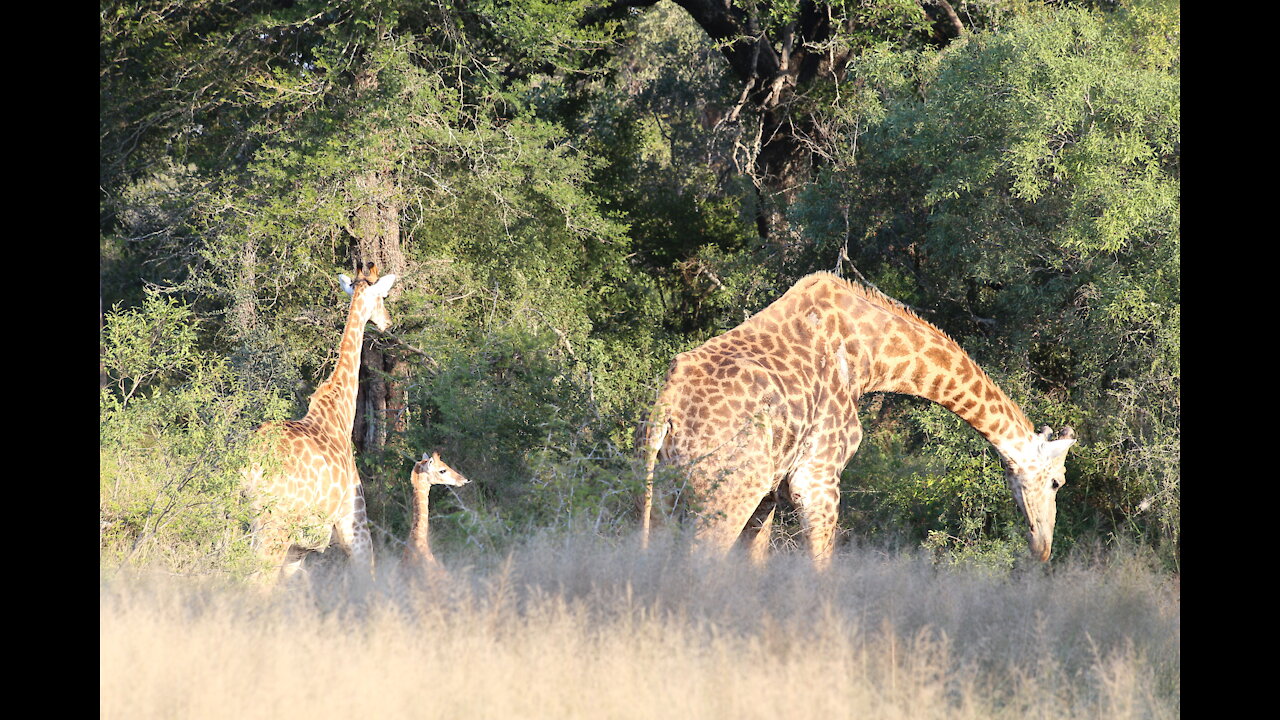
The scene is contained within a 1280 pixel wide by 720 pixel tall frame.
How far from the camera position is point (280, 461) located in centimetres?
859

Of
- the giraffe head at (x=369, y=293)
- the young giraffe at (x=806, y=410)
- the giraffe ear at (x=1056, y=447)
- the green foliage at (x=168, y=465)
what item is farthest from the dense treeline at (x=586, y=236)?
the giraffe head at (x=369, y=293)

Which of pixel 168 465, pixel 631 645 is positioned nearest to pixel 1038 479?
pixel 631 645

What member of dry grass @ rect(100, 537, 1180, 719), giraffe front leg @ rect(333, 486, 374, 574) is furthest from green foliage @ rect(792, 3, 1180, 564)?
giraffe front leg @ rect(333, 486, 374, 574)

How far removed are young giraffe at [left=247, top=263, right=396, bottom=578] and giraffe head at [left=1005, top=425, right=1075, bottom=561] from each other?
4743mm

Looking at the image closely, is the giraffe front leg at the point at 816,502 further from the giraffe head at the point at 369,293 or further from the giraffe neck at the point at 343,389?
the giraffe head at the point at 369,293

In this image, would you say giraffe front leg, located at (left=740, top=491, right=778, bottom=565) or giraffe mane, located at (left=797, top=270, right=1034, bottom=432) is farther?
giraffe mane, located at (left=797, top=270, right=1034, bottom=432)

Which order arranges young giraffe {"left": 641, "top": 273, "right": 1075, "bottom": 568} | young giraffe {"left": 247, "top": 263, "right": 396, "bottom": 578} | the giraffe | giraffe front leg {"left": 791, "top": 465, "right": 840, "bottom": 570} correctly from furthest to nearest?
giraffe front leg {"left": 791, "top": 465, "right": 840, "bottom": 570} → young giraffe {"left": 247, "top": 263, "right": 396, "bottom": 578} → young giraffe {"left": 641, "top": 273, "right": 1075, "bottom": 568} → the giraffe

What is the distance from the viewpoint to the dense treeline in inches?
375

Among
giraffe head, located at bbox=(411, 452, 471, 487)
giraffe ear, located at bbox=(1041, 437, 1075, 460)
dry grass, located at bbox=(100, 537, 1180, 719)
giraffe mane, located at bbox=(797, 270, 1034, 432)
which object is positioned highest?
giraffe mane, located at bbox=(797, 270, 1034, 432)

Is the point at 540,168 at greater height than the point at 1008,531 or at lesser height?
greater

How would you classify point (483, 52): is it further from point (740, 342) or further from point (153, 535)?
point (153, 535)

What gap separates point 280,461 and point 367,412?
5.43 meters

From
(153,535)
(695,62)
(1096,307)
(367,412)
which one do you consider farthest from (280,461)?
(695,62)

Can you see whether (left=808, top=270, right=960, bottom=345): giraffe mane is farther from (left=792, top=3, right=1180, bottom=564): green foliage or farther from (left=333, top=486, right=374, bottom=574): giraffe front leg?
(left=333, top=486, right=374, bottom=574): giraffe front leg
